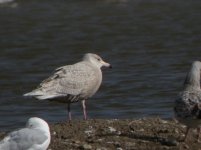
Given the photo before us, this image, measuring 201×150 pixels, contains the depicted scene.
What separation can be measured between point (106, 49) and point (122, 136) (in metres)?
10.6

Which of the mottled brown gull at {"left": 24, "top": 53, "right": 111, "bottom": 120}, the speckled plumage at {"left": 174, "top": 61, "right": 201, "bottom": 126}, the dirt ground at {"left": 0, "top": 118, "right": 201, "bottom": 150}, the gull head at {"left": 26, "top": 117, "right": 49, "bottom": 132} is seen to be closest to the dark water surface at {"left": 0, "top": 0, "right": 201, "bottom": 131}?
the mottled brown gull at {"left": 24, "top": 53, "right": 111, "bottom": 120}

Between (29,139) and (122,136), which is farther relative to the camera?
(122,136)

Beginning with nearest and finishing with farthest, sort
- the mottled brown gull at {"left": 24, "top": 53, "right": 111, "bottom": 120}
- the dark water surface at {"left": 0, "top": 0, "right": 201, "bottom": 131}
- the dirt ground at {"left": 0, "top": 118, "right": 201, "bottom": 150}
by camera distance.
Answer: the dirt ground at {"left": 0, "top": 118, "right": 201, "bottom": 150}
the mottled brown gull at {"left": 24, "top": 53, "right": 111, "bottom": 120}
the dark water surface at {"left": 0, "top": 0, "right": 201, "bottom": 131}

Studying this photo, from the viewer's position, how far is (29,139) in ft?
30.5

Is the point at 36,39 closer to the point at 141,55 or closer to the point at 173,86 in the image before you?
the point at 141,55

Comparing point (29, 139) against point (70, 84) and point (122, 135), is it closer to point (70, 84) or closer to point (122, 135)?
point (122, 135)

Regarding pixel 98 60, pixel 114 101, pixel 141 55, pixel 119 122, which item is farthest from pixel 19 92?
pixel 119 122

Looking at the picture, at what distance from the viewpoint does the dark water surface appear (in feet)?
54.4

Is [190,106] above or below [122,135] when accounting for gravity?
above

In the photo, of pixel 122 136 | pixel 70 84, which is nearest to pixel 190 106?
pixel 122 136

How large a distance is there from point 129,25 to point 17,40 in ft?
9.43

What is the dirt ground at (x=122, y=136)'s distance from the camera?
1019 centimetres

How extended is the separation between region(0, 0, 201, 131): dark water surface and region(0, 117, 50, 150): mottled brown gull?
5.94 m

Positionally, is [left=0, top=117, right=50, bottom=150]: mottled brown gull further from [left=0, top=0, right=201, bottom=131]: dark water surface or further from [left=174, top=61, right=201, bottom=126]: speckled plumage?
[left=0, top=0, right=201, bottom=131]: dark water surface
